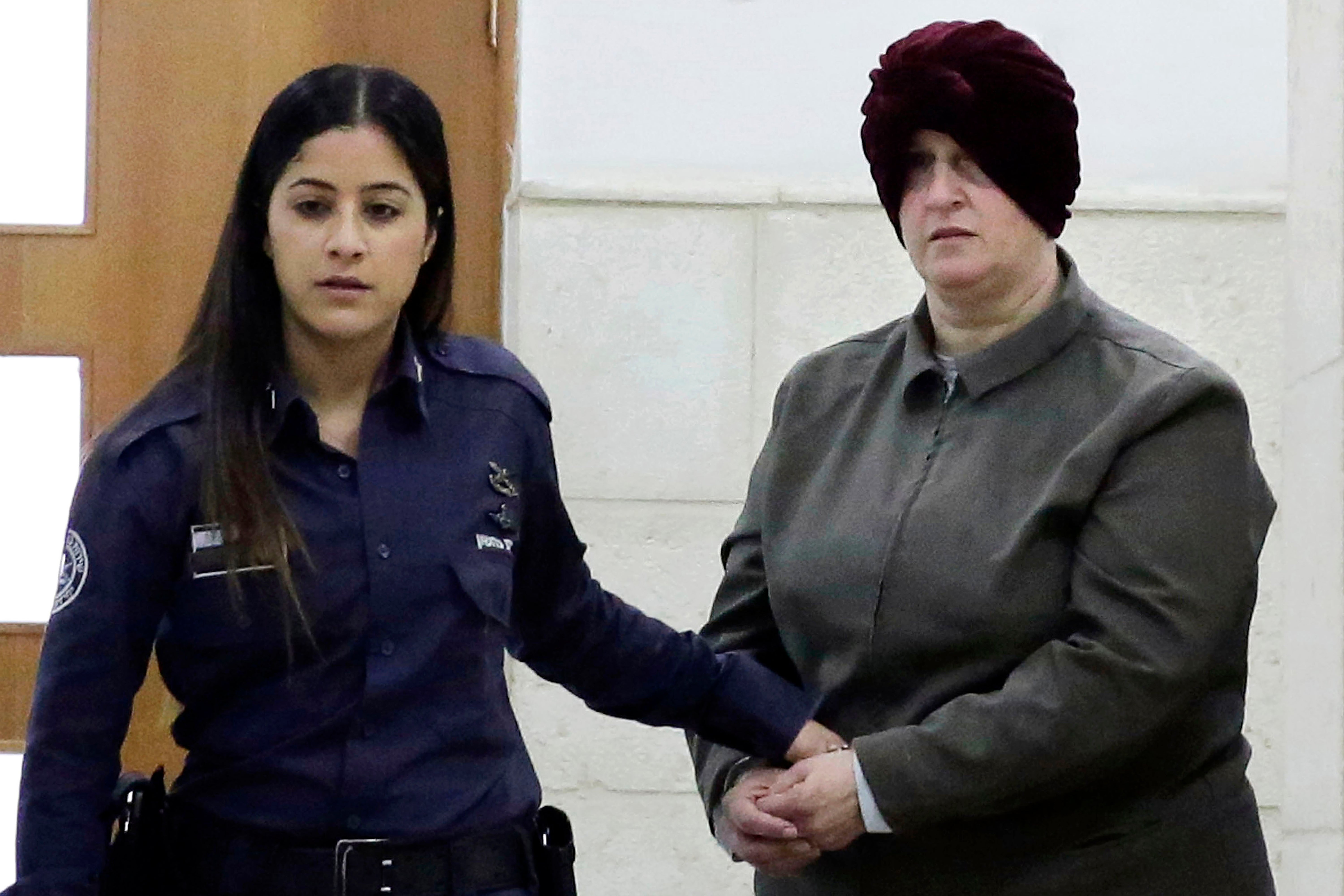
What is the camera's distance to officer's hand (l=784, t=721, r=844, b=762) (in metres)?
1.99

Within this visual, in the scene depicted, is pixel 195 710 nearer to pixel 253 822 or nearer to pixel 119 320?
pixel 253 822

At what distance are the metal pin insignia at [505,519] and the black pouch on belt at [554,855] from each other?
10.5 inches

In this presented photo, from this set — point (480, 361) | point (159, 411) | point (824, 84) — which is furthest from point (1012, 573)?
point (824, 84)

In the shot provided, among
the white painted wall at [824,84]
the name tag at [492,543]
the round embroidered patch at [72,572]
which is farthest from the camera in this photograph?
the white painted wall at [824,84]

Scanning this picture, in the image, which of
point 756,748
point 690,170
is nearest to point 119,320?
point 690,170

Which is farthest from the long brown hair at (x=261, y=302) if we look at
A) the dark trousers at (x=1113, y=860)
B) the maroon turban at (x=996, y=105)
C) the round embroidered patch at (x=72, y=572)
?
the dark trousers at (x=1113, y=860)

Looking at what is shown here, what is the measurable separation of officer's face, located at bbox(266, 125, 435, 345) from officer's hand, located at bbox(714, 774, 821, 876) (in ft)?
2.05

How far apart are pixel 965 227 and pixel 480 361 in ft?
1.63

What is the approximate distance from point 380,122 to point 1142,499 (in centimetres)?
79

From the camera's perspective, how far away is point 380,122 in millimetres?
1809

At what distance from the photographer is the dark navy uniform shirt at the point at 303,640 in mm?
1699

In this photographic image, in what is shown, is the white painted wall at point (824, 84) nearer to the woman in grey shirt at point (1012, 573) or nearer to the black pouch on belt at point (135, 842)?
the woman in grey shirt at point (1012, 573)

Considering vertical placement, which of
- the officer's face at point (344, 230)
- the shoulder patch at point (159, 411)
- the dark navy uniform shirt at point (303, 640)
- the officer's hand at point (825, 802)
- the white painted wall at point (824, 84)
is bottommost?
the officer's hand at point (825, 802)

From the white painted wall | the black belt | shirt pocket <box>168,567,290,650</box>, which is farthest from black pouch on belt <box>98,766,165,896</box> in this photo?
the white painted wall
